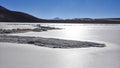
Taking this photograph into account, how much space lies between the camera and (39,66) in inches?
210

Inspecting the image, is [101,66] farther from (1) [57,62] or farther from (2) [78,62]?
(1) [57,62]

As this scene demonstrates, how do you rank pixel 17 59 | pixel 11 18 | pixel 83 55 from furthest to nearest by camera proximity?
1. pixel 11 18
2. pixel 83 55
3. pixel 17 59

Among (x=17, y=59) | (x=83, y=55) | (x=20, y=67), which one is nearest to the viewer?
(x=20, y=67)

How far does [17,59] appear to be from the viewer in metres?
6.15

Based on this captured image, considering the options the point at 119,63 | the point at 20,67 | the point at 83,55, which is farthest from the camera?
the point at 83,55

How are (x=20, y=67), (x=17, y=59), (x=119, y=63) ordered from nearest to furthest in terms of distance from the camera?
1. (x=20, y=67)
2. (x=119, y=63)
3. (x=17, y=59)

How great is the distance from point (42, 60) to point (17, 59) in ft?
2.43

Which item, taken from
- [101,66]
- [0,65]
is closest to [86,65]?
[101,66]

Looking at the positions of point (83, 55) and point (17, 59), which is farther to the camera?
point (83, 55)

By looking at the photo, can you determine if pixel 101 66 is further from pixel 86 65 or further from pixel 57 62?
pixel 57 62

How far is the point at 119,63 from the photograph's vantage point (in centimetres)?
570

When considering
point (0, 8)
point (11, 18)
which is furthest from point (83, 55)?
point (0, 8)

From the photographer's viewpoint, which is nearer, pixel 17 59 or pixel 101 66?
pixel 101 66

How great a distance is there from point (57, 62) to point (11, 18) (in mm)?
77572
